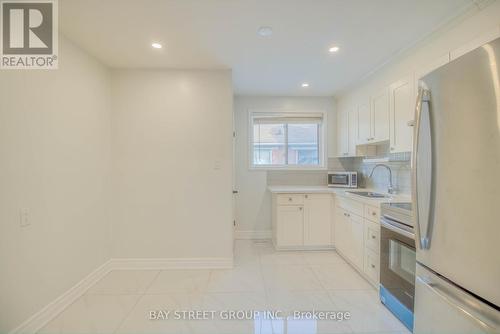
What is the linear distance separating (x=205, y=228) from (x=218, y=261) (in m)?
0.44

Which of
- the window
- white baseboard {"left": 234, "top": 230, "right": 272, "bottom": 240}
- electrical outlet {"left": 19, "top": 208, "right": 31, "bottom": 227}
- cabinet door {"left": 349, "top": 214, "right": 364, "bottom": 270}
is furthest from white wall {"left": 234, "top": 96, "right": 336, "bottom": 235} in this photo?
electrical outlet {"left": 19, "top": 208, "right": 31, "bottom": 227}

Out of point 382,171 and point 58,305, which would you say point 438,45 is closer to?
point 382,171

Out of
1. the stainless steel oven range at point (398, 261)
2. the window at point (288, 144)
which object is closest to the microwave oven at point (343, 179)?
the window at point (288, 144)

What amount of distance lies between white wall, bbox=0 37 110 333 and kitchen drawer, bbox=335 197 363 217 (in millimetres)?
2963

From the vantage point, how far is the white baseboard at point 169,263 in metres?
2.77

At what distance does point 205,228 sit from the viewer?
280 cm

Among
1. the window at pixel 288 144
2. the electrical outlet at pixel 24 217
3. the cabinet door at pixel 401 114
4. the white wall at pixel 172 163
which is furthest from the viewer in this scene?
the window at pixel 288 144

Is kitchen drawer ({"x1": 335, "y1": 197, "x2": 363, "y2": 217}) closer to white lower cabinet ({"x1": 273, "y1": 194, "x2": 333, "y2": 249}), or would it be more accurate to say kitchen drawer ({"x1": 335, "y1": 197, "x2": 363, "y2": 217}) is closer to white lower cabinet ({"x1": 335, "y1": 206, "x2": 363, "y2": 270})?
white lower cabinet ({"x1": 335, "y1": 206, "x2": 363, "y2": 270})

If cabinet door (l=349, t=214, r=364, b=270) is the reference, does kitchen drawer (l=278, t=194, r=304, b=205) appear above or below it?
A: above

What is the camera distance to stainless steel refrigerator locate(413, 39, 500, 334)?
906 mm

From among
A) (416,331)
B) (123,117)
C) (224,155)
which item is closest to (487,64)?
(416,331)

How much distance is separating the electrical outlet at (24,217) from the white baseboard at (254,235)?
108 inches

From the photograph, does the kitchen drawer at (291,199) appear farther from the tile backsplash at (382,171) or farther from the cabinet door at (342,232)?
the tile backsplash at (382,171)

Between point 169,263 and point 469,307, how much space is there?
271cm
